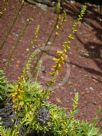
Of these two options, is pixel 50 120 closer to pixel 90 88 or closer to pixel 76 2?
pixel 90 88

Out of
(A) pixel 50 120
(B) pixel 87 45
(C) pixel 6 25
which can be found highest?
(A) pixel 50 120

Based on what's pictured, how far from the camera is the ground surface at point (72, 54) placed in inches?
289

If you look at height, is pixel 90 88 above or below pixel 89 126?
below

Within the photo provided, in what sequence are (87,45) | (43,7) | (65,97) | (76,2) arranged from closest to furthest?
1. (65,97)
2. (87,45)
3. (43,7)
4. (76,2)

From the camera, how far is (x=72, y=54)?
346 inches

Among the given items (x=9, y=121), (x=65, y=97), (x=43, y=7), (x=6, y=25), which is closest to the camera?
(x=9, y=121)

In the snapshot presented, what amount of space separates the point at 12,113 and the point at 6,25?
11.6 ft

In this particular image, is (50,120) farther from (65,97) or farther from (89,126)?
(65,97)

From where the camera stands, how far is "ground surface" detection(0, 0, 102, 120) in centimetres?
734

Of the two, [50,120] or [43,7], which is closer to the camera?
[50,120]

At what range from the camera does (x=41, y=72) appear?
770cm

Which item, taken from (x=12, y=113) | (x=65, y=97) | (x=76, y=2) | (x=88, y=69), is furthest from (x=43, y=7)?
(x=12, y=113)

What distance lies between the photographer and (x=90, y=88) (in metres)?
7.97

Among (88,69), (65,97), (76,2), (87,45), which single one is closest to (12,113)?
(65,97)
